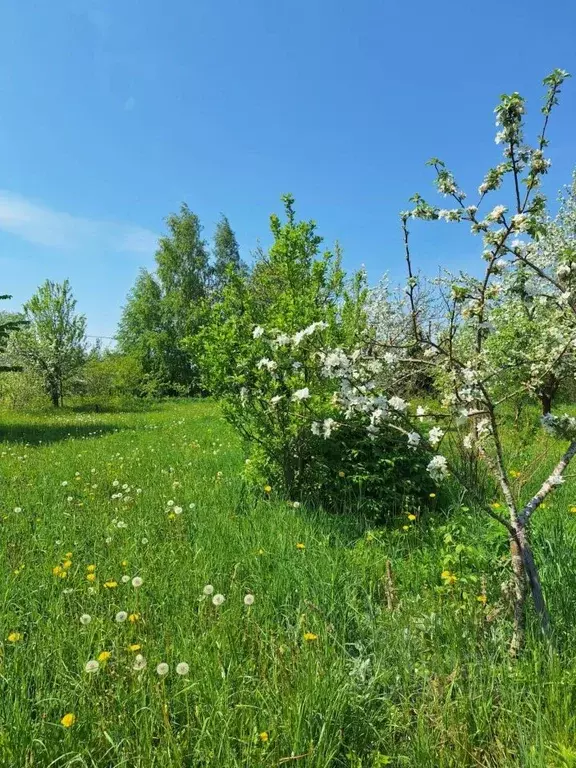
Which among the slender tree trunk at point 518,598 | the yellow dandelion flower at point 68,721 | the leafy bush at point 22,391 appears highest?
the leafy bush at point 22,391

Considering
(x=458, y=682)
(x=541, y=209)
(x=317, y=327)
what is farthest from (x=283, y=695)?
(x=541, y=209)

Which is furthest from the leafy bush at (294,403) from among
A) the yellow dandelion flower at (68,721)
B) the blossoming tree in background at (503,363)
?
the yellow dandelion flower at (68,721)

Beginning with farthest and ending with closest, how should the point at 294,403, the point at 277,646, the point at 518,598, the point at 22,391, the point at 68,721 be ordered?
1. the point at 22,391
2. the point at 294,403
3. the point at 277,646
4. the point at 518,598
5. the point at 68,721

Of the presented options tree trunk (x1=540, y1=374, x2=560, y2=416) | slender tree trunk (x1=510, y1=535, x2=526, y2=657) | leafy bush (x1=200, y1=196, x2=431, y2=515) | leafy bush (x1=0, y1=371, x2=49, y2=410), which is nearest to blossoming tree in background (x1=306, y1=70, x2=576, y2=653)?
slender tree trunk (x1=510, y1=535, x2=526, y2=657)

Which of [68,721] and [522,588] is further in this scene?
[522,588]

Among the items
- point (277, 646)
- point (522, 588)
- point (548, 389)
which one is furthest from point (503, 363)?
point (548, 389)

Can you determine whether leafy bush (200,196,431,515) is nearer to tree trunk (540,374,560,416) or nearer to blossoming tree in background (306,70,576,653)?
tree trunk (540,374,560,416)

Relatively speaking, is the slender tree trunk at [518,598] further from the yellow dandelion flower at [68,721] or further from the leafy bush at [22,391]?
the leafy bush at [22,391]

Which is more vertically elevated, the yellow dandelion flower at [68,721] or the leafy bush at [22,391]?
the leafy bush at [22,391]

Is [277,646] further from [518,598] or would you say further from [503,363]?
[503,363]

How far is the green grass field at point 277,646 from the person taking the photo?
1.86m

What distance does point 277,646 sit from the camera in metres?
2.42

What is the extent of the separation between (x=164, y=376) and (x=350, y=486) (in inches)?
1112

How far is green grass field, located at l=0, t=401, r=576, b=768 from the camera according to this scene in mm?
1862
